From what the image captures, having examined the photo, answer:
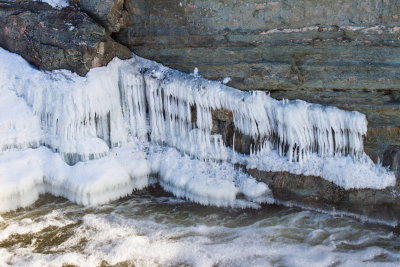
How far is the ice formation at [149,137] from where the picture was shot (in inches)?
229

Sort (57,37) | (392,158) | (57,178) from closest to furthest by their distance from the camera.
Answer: (392,158), (57,178), (57,37)

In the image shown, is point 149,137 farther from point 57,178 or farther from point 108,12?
point 108,12

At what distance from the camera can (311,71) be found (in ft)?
19.1

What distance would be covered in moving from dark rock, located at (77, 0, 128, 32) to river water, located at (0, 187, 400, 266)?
247cm

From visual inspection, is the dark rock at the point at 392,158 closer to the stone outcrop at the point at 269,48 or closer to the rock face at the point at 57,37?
the stone outcrop at the point at 269,48

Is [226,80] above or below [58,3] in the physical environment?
below

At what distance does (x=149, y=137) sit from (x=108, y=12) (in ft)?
6.03

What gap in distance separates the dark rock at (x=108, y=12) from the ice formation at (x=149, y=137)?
0.52 m

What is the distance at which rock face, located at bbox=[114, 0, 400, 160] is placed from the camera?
18.1 ft

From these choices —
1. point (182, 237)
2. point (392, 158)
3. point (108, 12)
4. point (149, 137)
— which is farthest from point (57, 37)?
point (392, 158)

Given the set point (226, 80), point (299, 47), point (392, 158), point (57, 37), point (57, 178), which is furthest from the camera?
point (57, 37)

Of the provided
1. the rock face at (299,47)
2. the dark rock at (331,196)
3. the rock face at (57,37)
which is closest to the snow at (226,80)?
the rock face at (299,47)

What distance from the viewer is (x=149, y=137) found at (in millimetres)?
6715

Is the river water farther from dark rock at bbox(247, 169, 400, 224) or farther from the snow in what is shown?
the snow
